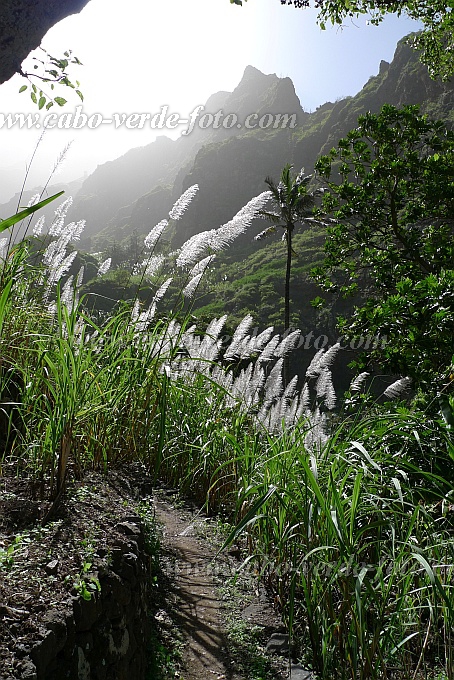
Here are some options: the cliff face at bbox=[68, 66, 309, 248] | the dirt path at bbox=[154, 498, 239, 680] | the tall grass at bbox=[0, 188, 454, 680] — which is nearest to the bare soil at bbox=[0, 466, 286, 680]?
the dirt path at bbox=[154, 498, 239, 680]

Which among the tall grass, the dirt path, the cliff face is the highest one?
the cliff face

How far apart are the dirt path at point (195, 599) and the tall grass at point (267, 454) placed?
0.32 metres

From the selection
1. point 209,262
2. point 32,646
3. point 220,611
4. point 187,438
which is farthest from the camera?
point 187,438

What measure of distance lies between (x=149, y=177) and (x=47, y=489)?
194453mm

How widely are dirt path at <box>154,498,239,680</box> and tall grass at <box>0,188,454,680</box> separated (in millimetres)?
325

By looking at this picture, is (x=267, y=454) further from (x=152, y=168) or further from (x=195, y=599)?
(x=152, y=168)

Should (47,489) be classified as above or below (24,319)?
below

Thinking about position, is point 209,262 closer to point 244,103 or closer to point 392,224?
point 392,224

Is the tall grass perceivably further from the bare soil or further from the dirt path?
the dirt path

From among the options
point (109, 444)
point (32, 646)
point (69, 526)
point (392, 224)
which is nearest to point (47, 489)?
point (69, 526)

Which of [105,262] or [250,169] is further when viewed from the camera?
[250,169]

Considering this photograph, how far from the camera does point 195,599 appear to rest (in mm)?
2906

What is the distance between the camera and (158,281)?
3.80 m

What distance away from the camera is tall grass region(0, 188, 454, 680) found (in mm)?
2016
